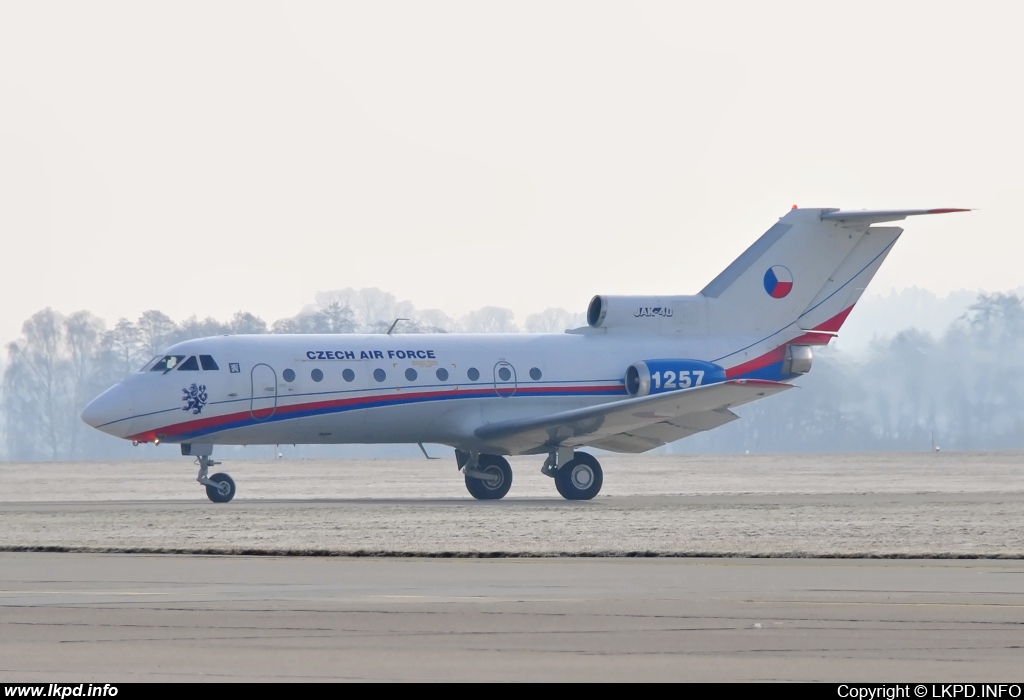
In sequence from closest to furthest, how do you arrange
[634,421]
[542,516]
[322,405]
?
[542,516] < [634,421] < [322,405]

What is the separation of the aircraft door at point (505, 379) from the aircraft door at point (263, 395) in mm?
4816

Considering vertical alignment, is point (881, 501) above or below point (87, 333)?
below

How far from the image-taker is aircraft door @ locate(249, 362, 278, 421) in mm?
33469

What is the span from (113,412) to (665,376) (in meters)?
11.7

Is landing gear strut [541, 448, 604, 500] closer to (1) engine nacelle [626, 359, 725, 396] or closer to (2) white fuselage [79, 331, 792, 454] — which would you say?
(2) white fuselage [79, 331, 792, 454]

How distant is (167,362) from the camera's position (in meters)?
33.6

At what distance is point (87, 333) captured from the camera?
378ft

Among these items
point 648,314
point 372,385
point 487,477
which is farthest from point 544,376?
point 372,385

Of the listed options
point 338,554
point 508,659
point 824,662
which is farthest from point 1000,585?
point 338,554

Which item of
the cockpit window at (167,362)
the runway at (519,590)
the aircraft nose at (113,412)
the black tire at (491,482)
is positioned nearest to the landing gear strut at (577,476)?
the black tire at (491,482)

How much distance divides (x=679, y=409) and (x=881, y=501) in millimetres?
4996

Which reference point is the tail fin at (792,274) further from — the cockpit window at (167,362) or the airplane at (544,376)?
the cockpit window at (167,362)

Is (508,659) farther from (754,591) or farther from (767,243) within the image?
(767,243)

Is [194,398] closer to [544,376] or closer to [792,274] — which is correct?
[544,376]
